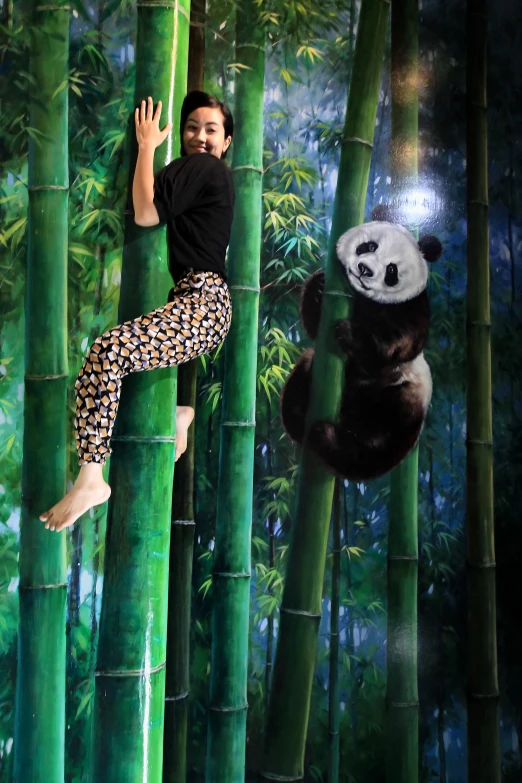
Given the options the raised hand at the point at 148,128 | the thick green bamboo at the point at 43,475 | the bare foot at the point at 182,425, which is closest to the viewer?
the raised hand at the point at 148,128

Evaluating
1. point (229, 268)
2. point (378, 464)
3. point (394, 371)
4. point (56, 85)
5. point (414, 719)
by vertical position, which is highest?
point (56, 85)

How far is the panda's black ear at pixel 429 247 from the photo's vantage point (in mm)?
2309

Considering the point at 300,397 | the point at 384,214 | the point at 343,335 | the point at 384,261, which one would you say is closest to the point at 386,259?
the point at 384,261

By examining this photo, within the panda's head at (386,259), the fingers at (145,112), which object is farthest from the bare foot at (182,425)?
the fingers at (145,112)

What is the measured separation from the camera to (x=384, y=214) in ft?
7.50

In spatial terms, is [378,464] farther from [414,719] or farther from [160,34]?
[160,34]

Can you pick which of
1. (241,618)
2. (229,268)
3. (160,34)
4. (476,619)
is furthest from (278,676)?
(160,34)

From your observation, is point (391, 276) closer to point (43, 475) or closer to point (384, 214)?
point (384, 214)

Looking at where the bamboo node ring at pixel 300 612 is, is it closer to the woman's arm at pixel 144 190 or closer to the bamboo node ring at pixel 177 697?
the bamboo node ring at pixel 177 697

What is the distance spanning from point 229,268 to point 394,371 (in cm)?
57

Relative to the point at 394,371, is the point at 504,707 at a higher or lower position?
lower

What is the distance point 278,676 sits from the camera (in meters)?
2.15

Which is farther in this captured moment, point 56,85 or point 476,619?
point 476,619

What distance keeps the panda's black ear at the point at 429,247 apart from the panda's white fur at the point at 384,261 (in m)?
0.01
